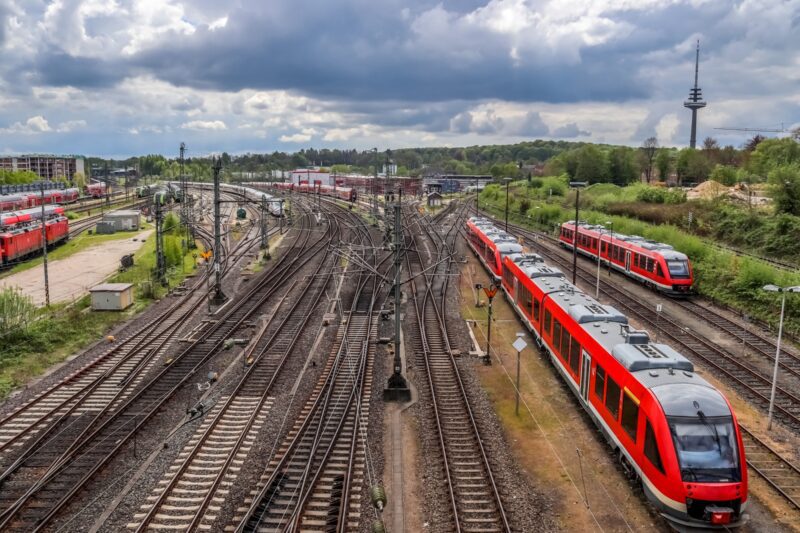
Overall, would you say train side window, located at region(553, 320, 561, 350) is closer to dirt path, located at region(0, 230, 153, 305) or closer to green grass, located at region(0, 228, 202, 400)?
green grass, located at region(0, 228, 202, 400)

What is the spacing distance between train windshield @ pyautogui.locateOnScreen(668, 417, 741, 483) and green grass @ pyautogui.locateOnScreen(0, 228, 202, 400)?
69.1 feet

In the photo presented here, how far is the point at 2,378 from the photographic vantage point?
77.4 feet

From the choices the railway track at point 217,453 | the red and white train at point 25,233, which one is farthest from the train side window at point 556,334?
the red and white train at point 25,233

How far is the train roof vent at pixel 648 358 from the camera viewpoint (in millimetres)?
15383

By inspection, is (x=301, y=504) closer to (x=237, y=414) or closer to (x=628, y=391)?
(x=237, y=414)

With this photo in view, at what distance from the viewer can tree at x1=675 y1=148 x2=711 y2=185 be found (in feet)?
333

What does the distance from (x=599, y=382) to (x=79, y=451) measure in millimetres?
14367

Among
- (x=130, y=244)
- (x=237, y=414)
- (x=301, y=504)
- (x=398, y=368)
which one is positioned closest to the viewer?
(x=301, y=504)

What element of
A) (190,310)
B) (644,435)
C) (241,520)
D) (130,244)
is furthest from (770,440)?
(130,244)

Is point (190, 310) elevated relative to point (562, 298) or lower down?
lower down

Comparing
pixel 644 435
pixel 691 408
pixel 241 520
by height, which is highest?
pixel 691 408

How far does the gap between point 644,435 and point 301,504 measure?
784 cm

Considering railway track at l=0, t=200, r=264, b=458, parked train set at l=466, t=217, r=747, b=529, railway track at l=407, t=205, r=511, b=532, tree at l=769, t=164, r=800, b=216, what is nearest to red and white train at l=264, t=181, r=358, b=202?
tree at l=769, t=164, r=800, b=216

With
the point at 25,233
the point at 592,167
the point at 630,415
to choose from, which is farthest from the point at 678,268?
the point at 592,167
